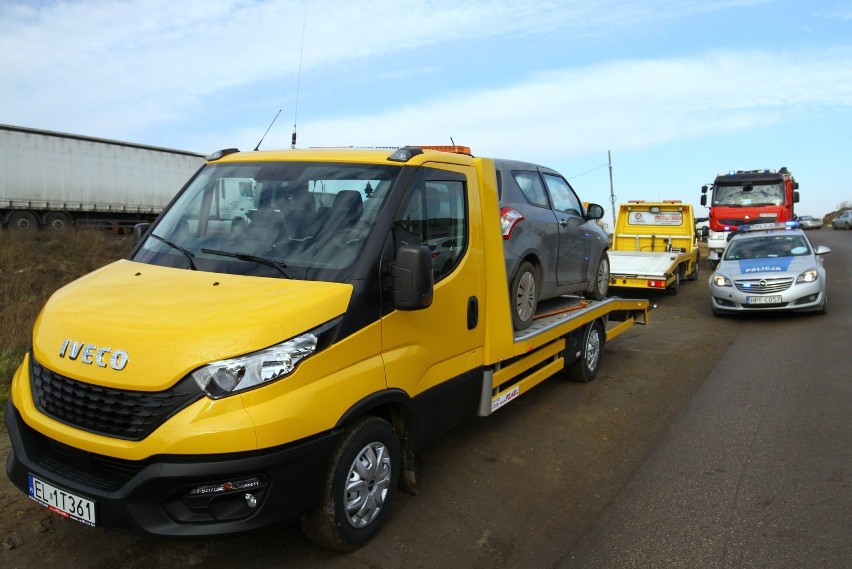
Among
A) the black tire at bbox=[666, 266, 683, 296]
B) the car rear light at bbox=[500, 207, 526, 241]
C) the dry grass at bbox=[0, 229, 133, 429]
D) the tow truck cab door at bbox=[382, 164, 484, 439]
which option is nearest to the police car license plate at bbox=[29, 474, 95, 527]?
the tow truck cab door at bbox=[382, 164, 484, 439]

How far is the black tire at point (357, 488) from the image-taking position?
10.9 ft

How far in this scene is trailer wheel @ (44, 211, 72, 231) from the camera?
24220 mm

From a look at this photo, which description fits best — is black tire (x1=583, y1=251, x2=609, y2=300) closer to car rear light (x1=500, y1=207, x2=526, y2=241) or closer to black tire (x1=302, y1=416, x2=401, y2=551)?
car rear light (x1=500, y1=207, x2=526, y2=241)

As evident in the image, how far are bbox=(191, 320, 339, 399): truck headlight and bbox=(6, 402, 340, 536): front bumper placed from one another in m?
0.30

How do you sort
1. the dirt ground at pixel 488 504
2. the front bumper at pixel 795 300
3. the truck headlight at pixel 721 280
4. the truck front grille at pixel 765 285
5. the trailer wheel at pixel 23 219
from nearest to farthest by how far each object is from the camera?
the dirt ground at pixel 488 504 < the front bumper at pixel 795 300 < the truck front grille at pixel 765 285 < the truck headlight at pixel 721 280 < the trailer wheel at pixel 23 219

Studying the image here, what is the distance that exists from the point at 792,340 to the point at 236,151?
26.9ft

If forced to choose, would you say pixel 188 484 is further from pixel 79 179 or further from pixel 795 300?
pixel 79 179

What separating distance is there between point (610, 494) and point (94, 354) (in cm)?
324

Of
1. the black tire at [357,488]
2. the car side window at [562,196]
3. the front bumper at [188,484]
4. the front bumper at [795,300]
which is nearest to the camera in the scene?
the front bumper at [188,484]

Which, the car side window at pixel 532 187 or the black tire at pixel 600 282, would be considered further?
the black tire at pixel 600 282

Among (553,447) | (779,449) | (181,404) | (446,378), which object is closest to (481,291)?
(446,378)

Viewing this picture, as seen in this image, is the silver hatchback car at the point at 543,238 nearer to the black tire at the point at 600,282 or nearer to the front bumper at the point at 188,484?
the black tire at the point at 600,282

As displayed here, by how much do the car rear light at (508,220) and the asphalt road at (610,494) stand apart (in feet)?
5.55

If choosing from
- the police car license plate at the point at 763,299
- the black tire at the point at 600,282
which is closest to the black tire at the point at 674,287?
the police car license plate at the point at 763,299
